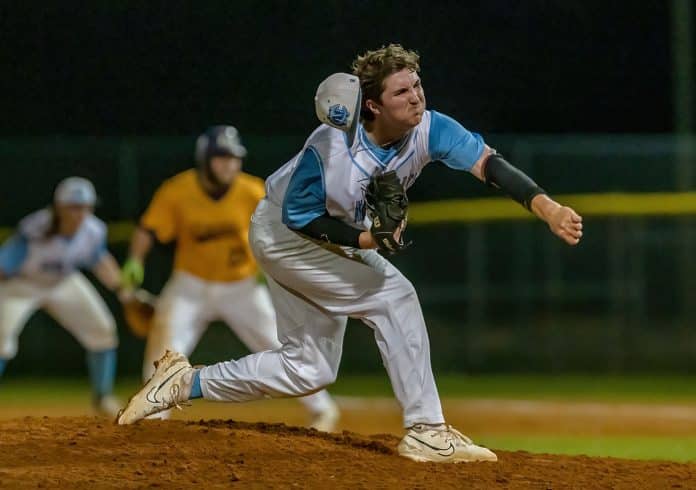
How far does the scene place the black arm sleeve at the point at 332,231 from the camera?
207 inches

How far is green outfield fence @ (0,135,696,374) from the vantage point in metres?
13.7

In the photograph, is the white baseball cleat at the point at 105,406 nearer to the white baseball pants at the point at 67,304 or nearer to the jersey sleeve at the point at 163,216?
the white baseball pants at the point at 67,304

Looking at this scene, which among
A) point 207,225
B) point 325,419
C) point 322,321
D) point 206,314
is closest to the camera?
point 322,321

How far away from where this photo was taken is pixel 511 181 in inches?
210

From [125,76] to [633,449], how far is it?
42.9ft

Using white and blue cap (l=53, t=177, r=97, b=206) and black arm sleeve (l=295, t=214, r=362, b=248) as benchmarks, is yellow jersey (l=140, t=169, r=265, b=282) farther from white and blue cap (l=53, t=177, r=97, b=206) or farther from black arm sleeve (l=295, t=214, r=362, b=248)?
black arm sleeve (l=295, t=214, r=362, b=248)

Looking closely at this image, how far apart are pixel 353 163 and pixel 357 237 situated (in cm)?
32

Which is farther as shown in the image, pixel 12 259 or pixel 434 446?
pixel 12 259

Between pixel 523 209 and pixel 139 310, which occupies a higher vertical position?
pixel 523 209

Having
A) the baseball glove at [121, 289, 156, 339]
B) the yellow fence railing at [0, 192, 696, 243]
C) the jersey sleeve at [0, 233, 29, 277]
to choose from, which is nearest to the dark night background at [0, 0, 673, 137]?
the yellow fence railing at [0, 192, 696, 243]

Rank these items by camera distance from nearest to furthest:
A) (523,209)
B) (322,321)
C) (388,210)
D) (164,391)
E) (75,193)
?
(388,210), (322,321), (164,391), (75,193), (523,209)

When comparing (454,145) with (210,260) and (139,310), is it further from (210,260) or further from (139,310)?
(139,310)

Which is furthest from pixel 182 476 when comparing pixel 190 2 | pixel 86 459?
pixel 190 2

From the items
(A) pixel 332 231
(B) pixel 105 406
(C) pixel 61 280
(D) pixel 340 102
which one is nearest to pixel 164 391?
(A) pixel 332 231
